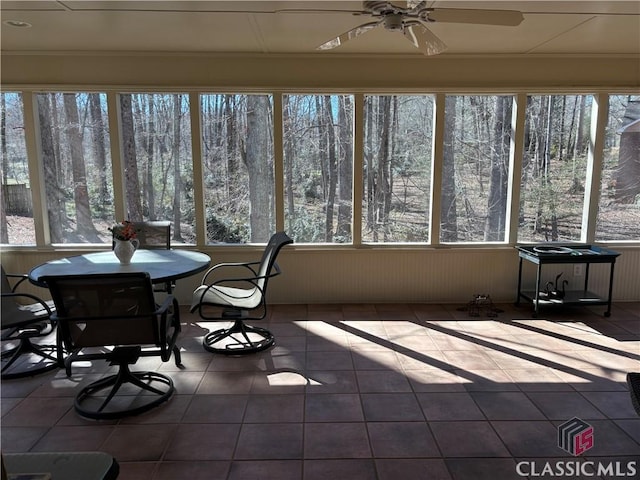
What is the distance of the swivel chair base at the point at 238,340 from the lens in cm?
338

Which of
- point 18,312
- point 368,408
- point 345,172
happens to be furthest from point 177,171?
point 368,408

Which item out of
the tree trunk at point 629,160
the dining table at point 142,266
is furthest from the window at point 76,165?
the tree trunk at point 629,160

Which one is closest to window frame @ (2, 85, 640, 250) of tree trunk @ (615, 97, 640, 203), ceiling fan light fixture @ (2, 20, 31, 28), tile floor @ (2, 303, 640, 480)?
tree trunk @ (615, 97, 640, 203)

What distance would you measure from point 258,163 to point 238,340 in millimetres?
1788

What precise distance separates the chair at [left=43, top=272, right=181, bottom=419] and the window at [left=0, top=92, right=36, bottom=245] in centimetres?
252

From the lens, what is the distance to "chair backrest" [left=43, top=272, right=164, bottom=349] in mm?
2301

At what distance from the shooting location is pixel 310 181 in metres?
4.50

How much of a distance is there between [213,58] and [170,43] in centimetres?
47

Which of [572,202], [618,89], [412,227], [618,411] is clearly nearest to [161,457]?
[618,411]

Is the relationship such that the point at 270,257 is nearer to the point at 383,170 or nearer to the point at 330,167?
the point at 330,167

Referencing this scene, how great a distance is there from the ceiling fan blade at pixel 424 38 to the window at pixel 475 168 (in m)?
1.76

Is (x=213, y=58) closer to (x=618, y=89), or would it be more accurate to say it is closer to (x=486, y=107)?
(x=486, y=107)

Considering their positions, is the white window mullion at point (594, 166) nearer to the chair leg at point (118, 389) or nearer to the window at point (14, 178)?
the chair leg at point (118, 389)

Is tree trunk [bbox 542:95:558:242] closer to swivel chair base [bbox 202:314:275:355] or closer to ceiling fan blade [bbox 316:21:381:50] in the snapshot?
ceiling fan blade [bbox 316:21:381:50]
